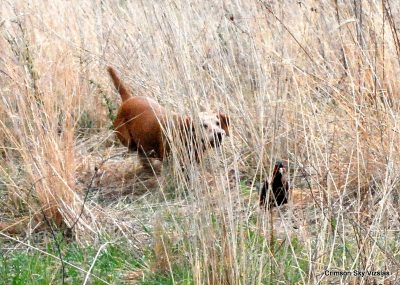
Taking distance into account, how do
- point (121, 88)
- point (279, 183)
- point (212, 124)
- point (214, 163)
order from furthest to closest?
point (121, 88) → point (212, 124) → point (279, 183) → point (214, 163)

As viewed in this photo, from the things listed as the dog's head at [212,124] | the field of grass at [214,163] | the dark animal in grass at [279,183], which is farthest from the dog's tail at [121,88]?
the dark animal in grass at [279,183]

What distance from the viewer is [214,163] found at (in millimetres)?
2682

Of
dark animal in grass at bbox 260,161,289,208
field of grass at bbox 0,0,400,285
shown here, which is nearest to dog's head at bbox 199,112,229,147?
field of grass at bbox 0,0,400,285

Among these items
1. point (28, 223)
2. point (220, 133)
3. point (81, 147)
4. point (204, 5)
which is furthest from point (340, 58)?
point (28, 223)

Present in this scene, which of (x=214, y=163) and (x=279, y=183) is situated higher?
(x=214, y=163)

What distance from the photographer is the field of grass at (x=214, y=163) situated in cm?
257

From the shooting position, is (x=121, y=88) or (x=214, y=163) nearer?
(x=214, y=163)

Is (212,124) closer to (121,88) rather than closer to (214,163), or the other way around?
(214,163)

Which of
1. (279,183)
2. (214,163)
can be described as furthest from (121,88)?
(214,163)

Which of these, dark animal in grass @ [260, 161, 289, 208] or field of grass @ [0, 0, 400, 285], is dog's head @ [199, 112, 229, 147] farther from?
dark animal in grass @ [260, 161, 289, 208]

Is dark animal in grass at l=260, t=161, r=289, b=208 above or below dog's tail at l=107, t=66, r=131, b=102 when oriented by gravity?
below

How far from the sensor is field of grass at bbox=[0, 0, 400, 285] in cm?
257

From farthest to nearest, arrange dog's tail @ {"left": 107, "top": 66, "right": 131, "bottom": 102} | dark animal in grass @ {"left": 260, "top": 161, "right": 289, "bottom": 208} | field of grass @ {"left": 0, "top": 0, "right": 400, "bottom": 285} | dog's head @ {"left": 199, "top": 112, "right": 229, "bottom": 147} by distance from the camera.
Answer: dog's tail @ {"left": 107, "top": 66, "right": 131, "bottom": 102}, dog's head @ {"left": 199, "top": 112, "right": 229, "bottom": 147}, dark animal in grass @ {"left": 260, "top": 161, "right": 289, "bottom": 208}, field of grass @ {"left": 0, "top": 0, "right": 400, "bottom": 285}

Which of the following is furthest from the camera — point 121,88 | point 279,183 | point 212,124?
point 121,88
